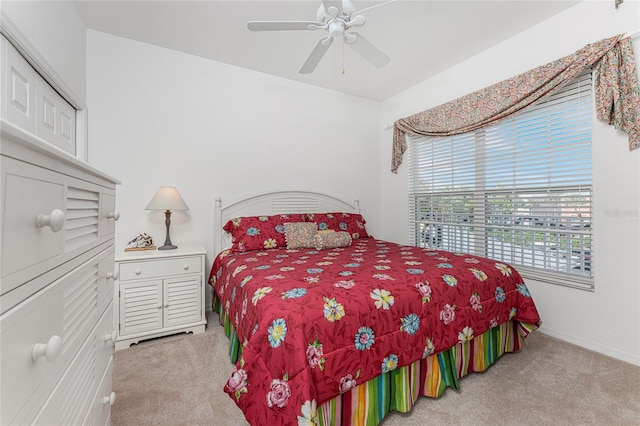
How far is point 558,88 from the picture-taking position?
2311mm

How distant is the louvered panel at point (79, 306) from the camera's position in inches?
26.6

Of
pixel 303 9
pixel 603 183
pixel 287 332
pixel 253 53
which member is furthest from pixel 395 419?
pixel 253 53

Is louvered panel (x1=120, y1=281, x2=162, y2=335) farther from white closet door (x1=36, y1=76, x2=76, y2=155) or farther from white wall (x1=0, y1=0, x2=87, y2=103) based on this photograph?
white wall (x1=0, y1=0, x2=87, y2=103)

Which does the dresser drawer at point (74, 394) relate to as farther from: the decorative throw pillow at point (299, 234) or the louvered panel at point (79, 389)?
the decorative throw pillow at point (299, 234)

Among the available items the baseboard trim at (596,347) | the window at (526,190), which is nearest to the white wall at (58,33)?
the window at (526,190)

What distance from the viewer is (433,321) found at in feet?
5.09

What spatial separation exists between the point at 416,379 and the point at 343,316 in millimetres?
671

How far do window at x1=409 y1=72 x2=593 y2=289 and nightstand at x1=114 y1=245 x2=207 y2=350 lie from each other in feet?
8.94

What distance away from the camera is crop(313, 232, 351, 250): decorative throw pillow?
2.72 meters

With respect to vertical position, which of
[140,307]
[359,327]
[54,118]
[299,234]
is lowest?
[140,307]

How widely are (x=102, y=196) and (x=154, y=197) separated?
5.74ft

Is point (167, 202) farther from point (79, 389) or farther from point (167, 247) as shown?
point (79, 389)

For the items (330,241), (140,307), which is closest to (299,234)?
(330,241)

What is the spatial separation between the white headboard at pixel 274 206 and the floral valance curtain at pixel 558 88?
4.77 ft
